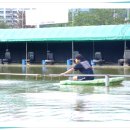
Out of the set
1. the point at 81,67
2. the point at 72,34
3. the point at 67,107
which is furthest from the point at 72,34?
the point at 67,107

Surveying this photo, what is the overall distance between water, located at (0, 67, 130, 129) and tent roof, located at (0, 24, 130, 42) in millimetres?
17202

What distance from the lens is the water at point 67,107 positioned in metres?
7.76

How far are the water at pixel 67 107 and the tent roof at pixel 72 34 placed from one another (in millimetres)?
17202

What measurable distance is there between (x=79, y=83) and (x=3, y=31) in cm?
2375

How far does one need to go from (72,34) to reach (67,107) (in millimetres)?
24423

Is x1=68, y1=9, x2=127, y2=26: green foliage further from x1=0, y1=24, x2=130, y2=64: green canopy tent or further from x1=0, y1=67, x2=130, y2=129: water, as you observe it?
x1=0, y1=67, x2=130, y2=129: water

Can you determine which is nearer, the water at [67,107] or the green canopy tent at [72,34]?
the water at [67,107]

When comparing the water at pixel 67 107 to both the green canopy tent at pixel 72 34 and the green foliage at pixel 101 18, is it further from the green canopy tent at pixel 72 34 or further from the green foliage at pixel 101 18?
the green foliage at pixel 101 18

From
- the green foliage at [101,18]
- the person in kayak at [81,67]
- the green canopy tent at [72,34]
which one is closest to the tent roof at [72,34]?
the green canopy tent at [72,34]

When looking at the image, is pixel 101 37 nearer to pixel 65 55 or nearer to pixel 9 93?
pixel 65 55

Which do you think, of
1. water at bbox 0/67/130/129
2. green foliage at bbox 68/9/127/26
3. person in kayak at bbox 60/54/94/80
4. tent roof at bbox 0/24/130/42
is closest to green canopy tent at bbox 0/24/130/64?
tent roof at bbox 0/24/130/42

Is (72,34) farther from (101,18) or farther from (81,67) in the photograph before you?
(101,18)

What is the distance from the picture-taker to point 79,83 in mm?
15836
